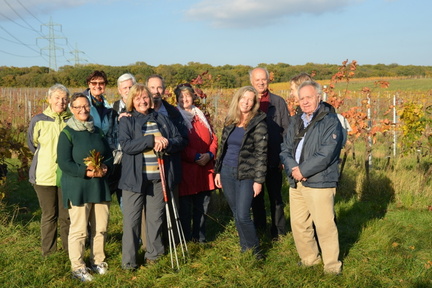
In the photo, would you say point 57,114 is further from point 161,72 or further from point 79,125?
point 161,72

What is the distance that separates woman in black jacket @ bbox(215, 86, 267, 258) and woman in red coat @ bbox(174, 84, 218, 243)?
537 millimetres

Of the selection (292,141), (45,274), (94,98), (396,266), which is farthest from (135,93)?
(396,266)

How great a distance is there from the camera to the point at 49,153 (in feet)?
14.6

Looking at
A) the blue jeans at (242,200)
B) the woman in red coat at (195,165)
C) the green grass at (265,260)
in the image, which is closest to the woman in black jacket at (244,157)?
the blue jeans at (242,200)

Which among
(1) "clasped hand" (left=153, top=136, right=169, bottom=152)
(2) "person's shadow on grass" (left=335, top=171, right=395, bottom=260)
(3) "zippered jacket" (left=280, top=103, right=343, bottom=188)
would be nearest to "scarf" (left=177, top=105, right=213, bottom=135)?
(1) "clasped hand" (left=153, top=136, right=169, bottom=152)

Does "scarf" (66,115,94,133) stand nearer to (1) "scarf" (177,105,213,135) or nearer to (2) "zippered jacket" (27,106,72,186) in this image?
(2) "zippered jacket" (27,106,72,186)

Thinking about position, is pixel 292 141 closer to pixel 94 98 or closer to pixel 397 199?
pixel 94 98

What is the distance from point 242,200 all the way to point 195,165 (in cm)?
91

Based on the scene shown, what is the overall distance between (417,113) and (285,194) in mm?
2944

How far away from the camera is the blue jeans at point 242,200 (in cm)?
441

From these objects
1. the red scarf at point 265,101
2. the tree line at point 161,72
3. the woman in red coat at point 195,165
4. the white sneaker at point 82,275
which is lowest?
the white sneaker at point 82,275

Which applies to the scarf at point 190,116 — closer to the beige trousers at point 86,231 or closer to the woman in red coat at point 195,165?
the woman in red coat at point 195,165

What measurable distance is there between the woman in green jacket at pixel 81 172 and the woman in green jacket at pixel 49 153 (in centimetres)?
41

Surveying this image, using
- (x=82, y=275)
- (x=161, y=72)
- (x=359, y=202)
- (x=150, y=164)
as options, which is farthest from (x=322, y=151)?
(x=161, y=72)
